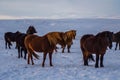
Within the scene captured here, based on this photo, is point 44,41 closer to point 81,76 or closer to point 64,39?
point 64,39

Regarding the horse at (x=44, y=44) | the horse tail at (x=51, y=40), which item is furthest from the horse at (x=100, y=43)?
the horse at (x=44, y=44)

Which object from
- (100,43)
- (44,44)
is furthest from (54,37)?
(100,43)

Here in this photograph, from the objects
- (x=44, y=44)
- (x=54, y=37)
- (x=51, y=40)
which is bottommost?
(x=44, y=44)

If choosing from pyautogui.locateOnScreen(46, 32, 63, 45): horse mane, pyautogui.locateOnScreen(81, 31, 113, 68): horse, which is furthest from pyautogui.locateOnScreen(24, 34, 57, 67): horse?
pyautogui.locateOnScreen(81, 31, 113, 68): horse

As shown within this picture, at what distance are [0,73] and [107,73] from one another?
13.8 ft

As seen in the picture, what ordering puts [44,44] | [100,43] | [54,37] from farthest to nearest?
[44,44] → [54,37] → [100,43]

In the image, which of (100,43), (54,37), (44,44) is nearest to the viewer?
(100,43)

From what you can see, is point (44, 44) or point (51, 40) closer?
point (51, 40)

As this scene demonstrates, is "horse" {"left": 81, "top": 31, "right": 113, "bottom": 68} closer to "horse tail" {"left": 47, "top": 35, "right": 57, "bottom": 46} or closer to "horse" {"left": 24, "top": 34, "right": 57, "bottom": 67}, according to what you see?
"horse tail" {"left": 47, "top": 35, "right": 57, "bottom": 46}

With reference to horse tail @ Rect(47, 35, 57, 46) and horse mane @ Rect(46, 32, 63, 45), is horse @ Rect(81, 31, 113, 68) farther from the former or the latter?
horse tail @ Rect(47, 35, 57, 46)

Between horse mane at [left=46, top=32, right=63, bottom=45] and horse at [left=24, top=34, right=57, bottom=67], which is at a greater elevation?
horse mane at [left=46, top=32, right=63, bottom=45]

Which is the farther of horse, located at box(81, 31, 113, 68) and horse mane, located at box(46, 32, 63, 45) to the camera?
horse mane, located at box(46, 32, 63, 45)

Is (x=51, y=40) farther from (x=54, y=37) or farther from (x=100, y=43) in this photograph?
(x=100, y=43)

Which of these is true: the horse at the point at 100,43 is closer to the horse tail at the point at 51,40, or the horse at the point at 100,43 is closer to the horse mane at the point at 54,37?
the horse mane at the point at 54,37
